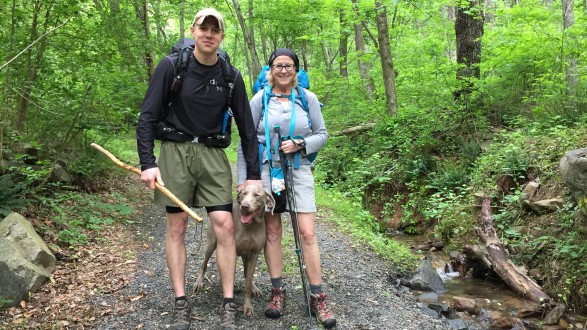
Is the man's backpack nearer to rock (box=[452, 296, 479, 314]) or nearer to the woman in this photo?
the woman

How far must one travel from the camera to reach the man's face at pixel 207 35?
3639mm

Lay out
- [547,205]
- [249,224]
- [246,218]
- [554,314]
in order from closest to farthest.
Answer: [246,218] → [249,224] → [554,314] → [547,205]

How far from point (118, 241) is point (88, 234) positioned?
414mm

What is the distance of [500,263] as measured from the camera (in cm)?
→ 661

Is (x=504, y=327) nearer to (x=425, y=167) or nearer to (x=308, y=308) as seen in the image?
(x=308, y=308)

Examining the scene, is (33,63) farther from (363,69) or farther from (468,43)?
(363,69)

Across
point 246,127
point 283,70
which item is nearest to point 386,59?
point 283,70

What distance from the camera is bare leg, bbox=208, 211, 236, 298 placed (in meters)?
3.92

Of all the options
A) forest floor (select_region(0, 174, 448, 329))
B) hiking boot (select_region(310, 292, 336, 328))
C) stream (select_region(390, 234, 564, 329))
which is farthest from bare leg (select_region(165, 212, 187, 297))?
stream (select_region(390, 234, 564, 329))

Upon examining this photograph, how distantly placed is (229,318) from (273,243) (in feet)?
2.50

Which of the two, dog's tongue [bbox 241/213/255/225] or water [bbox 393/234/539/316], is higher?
dog's tongue [bbox 241/213/255/225]

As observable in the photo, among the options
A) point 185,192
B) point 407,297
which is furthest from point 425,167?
point 185,192

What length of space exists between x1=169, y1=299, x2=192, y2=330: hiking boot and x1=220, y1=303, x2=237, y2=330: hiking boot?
29cm

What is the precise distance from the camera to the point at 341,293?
5.38 metres
